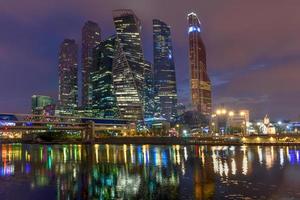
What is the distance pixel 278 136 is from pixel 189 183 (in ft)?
334

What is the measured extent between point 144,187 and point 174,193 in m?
3.80

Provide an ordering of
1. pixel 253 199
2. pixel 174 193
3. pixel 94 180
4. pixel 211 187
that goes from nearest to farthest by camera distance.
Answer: pixel 253 199 → pixel 174 193 → pixel 211 187 → pixel 94 180

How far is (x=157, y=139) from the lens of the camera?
174 meters

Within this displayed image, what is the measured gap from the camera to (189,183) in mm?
34719

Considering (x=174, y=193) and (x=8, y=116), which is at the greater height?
(x=8, y=116)

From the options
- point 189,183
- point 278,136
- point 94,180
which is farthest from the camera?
point 278,136

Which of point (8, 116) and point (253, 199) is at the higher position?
point (8, 116)

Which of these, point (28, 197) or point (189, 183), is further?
point (189, 183)

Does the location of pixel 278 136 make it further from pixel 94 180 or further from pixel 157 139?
pixel 94 180

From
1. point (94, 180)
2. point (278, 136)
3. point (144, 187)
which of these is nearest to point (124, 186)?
point (144, 187)

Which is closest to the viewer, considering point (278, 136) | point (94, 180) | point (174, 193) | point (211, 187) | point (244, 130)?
point (174, 193)

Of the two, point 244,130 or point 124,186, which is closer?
point 124,186

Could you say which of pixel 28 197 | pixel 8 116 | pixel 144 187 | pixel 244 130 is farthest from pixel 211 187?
pixel 8 116

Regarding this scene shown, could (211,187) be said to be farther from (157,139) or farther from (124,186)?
(157,139)
